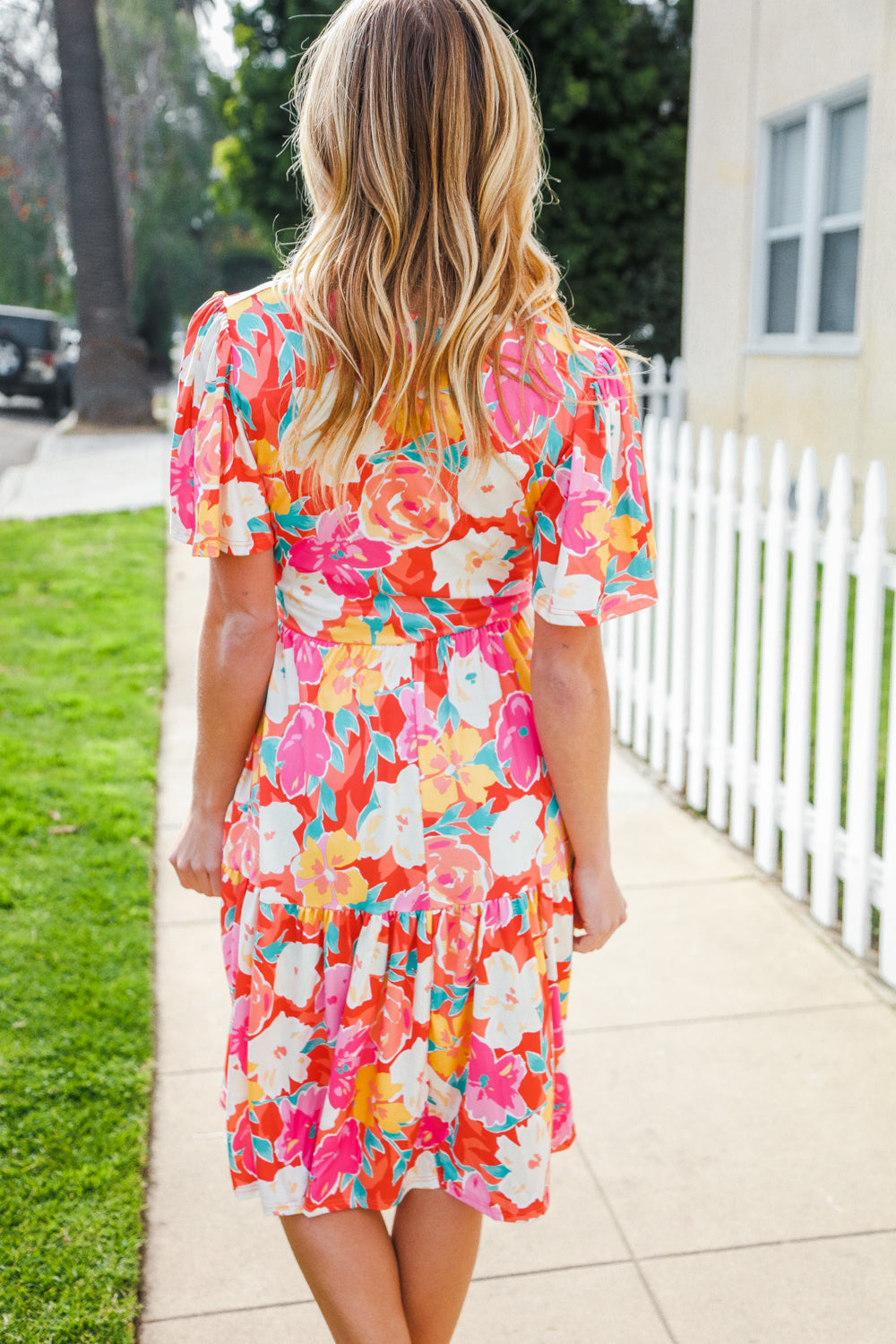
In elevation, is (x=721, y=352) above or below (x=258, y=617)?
above

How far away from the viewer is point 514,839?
65.7 inches

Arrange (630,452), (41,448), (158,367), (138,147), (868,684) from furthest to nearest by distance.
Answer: (158,367)
(138,147)
(41,448)
(868,684)
(630,452)

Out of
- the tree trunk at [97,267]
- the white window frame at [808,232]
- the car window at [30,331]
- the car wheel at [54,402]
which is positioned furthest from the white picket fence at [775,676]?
the car wheel at [54,402]

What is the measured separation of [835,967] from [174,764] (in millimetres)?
2845

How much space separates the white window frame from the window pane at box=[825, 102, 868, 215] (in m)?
0.05

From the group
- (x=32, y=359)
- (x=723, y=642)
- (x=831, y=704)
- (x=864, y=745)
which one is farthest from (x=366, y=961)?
(x=32, y=359)

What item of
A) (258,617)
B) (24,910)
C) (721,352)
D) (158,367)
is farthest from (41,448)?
(158,367)

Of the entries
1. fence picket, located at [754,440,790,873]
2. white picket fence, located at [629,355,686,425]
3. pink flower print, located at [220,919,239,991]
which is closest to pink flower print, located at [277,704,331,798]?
pink flower print, located at [220,919,239,991]

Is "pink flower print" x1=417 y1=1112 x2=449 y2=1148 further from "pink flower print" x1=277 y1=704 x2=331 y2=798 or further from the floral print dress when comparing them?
"pink flower print" x1=277 y1=704 x2=331 y2=798

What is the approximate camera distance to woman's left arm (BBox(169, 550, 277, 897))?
1.63 metres

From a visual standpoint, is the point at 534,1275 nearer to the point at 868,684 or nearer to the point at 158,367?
the point at 868,684

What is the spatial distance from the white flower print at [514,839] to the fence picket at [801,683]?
2374mm

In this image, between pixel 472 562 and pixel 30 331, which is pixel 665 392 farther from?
pixel 30 331

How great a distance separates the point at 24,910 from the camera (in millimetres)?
3842
